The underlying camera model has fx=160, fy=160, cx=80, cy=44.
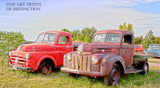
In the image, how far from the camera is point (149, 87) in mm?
5758

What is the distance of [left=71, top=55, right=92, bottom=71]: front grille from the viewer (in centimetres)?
562

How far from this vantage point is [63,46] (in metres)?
8.28

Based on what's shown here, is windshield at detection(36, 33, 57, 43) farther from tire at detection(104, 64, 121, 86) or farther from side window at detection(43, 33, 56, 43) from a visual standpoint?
tire at detection(104, 64, 121, 86)

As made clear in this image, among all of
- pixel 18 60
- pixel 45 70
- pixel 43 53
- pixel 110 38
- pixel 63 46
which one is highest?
pixel 110 38

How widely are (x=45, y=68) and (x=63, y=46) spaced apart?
147 cm

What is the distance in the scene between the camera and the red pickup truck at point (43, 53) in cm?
697

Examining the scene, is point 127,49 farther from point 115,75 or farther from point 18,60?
point 18,60

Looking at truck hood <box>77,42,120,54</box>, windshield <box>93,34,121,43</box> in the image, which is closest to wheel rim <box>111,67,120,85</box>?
truck hood <box>77,42,120,54</box>

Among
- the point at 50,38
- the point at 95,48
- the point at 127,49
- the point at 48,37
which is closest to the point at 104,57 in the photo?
the point at 95,48

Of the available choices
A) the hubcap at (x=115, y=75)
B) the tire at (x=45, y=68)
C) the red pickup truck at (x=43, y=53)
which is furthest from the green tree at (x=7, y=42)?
the hubcap at (x=115, y=75)

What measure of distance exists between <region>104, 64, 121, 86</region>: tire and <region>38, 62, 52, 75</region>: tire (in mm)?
3108

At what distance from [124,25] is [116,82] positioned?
3188cm

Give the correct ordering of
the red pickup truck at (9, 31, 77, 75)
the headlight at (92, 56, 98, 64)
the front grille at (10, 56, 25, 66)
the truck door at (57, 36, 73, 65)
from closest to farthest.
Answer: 1. the headlight at (92, 56, 98, 64)
2. the red pickup truck at (9, 31, 77, 75)
3. the front grille at (10, 56, 25, 66)
4. the truck door at (57, 36, 73, 65)

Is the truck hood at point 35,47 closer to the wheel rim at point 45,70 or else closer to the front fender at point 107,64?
the wheel rim at point 45,70
